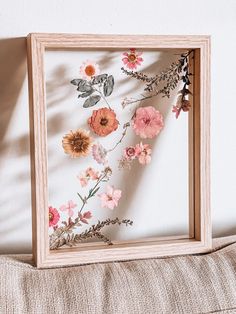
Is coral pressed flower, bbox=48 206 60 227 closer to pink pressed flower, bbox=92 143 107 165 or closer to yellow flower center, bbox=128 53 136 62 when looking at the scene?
pink pressed flower, bbox=92 143 107 165

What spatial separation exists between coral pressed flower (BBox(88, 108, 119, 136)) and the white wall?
0.15 metres

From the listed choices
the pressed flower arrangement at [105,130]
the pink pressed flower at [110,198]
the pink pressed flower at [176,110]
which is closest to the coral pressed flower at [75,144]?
the pressed flower arrangement at [105,130]

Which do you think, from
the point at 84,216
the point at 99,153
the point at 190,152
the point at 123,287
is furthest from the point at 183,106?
the point at 123,287

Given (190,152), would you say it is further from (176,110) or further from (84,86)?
(84,86)

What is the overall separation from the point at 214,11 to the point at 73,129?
0.44m

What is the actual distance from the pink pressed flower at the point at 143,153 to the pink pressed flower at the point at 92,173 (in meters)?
0.10

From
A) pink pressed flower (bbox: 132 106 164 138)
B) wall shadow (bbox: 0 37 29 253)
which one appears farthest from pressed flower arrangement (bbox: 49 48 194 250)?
wall shadow (bbox: 0 37 29 253)

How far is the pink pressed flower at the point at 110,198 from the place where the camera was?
1.31 m

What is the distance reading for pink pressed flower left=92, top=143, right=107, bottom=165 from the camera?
50.8 inches

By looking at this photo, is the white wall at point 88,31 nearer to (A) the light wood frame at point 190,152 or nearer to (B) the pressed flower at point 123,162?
(A) the light wood frame at point 190,152

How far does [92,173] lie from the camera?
1301 millimetres

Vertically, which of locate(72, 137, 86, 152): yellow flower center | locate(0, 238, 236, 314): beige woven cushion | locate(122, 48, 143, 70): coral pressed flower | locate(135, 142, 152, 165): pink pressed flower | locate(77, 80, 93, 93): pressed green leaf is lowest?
locate(0, 238, 236, 314): beige woven cushion

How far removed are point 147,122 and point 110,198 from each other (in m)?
0.18

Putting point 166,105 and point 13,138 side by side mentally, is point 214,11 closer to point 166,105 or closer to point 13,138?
point 166,105
